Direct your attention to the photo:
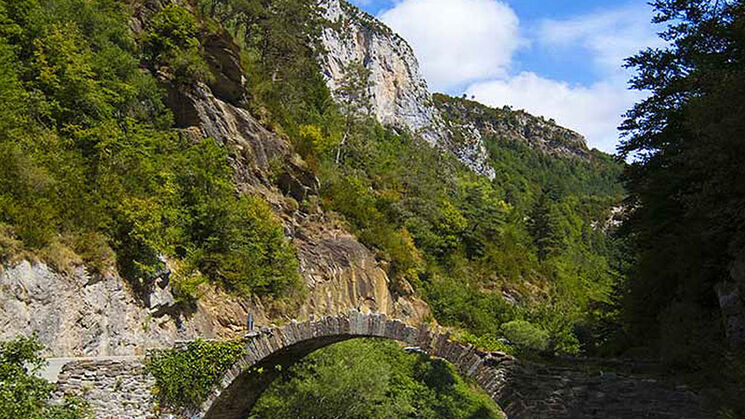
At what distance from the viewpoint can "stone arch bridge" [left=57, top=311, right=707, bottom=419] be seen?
30.7 feet

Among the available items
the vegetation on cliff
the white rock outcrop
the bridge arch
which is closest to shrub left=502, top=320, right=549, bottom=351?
the vegetation on cliff

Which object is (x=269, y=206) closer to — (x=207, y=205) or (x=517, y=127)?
(x=207, y=205)

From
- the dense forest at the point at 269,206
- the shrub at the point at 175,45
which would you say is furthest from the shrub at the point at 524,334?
the shrub at the point at 175,45

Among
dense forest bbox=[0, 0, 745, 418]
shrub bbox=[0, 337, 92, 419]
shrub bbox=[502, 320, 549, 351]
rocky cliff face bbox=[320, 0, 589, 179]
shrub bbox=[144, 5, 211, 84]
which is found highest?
rocky cliff face bbox=[320, 0, 589, 179]

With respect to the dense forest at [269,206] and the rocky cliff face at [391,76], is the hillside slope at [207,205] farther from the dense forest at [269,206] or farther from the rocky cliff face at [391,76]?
the rocky cliff face at [391,76]

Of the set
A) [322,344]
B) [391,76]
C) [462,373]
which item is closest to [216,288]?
[322,344]

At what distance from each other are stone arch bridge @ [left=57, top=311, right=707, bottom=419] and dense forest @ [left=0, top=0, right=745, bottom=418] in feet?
1.71

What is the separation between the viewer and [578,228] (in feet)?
260

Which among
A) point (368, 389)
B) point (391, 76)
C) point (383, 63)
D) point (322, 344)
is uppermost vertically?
point (383, 63)

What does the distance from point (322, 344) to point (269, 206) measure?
11003 mm

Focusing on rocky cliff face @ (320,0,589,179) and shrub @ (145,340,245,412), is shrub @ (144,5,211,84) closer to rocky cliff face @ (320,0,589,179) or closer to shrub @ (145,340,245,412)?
shrub @ (145,340,245,412)

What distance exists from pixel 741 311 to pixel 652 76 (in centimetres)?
826

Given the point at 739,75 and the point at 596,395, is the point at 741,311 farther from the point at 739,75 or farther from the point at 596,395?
the point at 739,75

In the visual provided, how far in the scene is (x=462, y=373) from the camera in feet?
35.8
